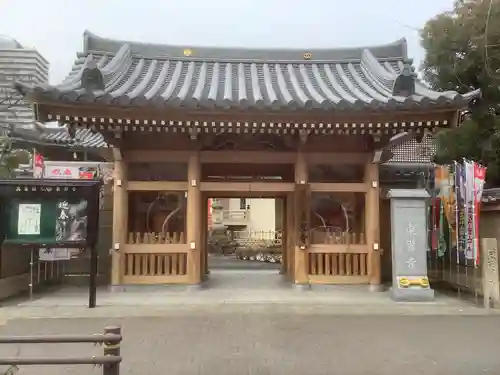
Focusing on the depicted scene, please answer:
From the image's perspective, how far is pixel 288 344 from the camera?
6680mm

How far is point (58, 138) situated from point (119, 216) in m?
8.76

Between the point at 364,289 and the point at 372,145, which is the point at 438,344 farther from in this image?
the point at 372,145

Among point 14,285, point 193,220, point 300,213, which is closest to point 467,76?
point 300,213

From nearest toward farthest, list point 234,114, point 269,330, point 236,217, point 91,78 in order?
point 269,330 → point 234,114 → point 91,78 → point 236,217

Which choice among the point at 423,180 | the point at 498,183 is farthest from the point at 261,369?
the point at 423,180

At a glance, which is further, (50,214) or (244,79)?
(244,79)

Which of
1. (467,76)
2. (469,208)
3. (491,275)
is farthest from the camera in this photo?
(467,76)

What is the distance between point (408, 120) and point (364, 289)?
12.2 feet

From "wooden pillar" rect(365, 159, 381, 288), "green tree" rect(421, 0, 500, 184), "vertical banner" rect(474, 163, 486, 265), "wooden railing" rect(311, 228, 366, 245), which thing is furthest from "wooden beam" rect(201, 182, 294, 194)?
"green tree" rect(421, 0, 500, 184)

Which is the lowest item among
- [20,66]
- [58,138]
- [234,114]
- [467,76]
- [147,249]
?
[147,249]

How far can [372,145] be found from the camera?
36.9 feet

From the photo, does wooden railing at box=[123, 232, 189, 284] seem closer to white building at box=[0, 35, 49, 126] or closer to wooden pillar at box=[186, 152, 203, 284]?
wooden pillar at box=[186, 152, 203, 284]

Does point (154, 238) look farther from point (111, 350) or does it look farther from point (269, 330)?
point (111, 350)

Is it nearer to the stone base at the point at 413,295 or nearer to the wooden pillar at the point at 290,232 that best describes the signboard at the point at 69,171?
the wooden pillar at the point at 290,232
